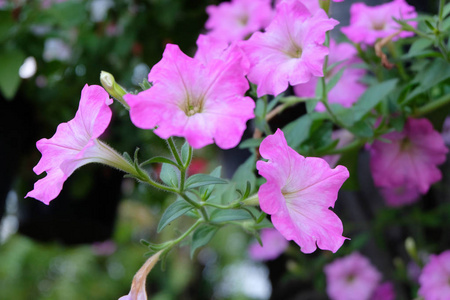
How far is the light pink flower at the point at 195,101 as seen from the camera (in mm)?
307

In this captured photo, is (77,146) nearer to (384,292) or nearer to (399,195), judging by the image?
(399,195)

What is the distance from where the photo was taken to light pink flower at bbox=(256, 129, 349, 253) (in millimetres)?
326

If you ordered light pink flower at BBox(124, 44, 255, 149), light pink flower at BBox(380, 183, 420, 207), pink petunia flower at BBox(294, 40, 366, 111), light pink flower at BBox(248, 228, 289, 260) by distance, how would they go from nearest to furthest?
light pink flower at BBox(124, 44, 255, 149)
pink petunia flower at BBox(294, 40, 366, 111)
light pink flower at BBox(380, 183, 420, 207)
light pink flower at BBox(248, 228, 289, 260)

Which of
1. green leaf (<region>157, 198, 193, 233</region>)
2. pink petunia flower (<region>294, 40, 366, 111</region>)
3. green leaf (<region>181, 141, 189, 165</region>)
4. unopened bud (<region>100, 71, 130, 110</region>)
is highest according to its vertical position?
unopened bud (<region>100, 71, 130, 110</region>)

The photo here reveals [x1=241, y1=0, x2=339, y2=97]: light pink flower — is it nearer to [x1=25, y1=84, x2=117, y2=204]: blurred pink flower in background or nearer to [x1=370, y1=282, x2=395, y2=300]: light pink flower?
[x1=25, y1=84, x2=117, y2=204]: blurred pink flower in background

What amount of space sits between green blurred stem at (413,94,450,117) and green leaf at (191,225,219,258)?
27 centimetres

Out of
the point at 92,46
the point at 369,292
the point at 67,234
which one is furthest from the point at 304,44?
the point at 67,234

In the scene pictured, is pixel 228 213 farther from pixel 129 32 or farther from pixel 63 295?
pixel 63 295

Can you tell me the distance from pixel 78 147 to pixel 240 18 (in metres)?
0.38

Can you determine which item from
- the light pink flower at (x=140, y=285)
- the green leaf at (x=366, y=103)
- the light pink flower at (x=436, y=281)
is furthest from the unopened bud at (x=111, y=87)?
the light pink flower at (x=436, y=281)

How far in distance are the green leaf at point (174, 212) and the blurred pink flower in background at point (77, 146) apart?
5 cm

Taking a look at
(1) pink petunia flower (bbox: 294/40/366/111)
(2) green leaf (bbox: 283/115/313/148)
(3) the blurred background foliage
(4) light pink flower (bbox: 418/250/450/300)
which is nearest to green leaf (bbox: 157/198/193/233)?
(2) green leaf (bbox: 283/115/313/148)

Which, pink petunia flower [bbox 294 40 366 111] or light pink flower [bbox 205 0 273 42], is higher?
light pink flower [bbox 205 0 273 42]

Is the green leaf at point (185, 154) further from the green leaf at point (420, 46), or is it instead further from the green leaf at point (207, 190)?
the green leaf at point (420, 46)
